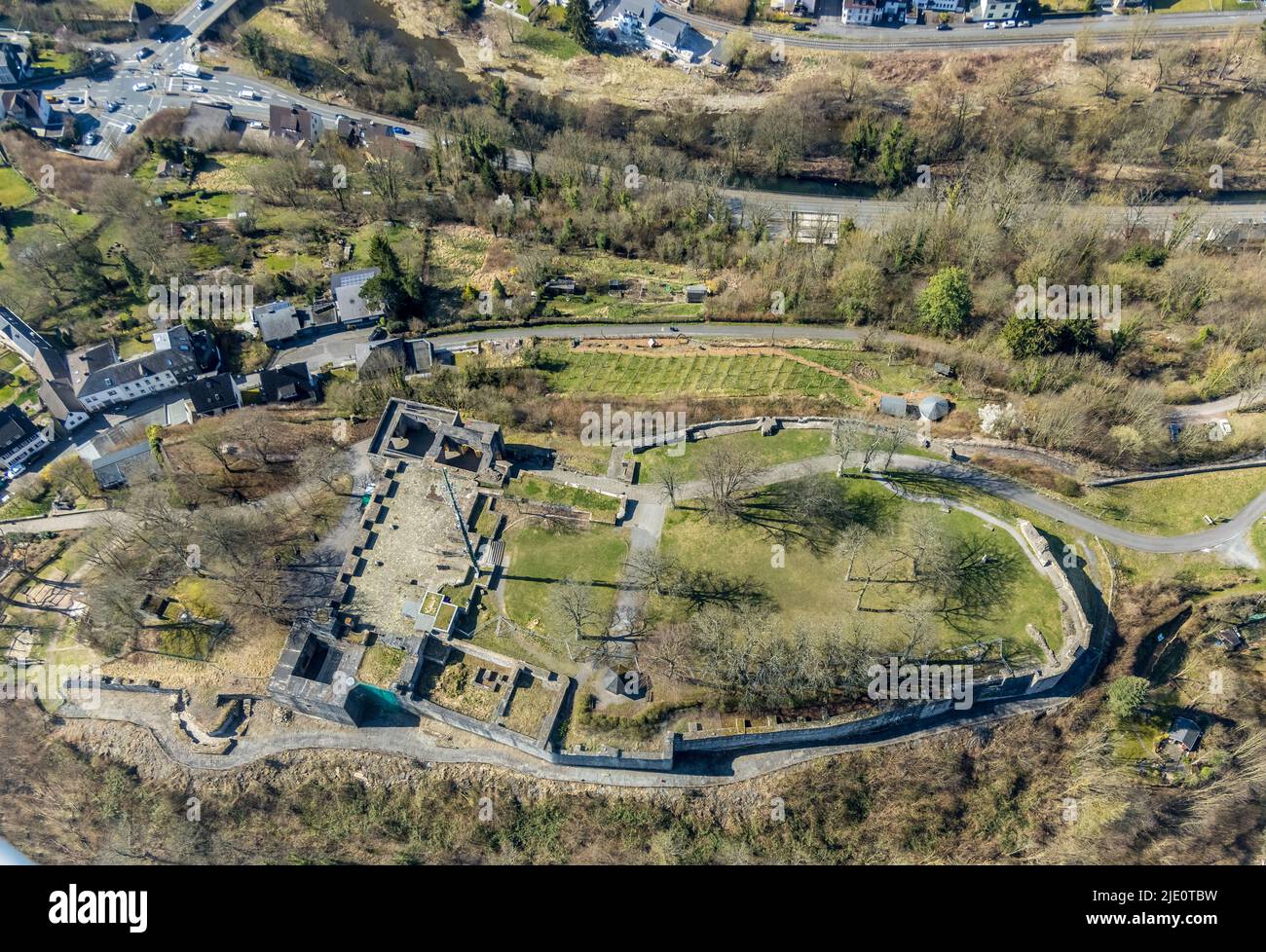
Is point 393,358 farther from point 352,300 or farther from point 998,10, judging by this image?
point 998,10

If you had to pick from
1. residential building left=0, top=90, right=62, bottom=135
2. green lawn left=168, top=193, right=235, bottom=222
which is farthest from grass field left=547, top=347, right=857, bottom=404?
residential building left=0, top=90, right=62, bottom=135

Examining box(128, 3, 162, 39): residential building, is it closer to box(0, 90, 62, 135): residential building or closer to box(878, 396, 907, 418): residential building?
box(0, 90, 62, 135): residential building

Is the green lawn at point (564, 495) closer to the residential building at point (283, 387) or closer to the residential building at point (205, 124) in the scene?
the residential building at point (283, 387)

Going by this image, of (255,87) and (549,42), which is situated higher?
(549,42)

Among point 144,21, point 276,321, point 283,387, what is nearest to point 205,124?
point 144,21

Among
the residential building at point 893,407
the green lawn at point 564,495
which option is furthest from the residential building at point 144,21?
the residential building at point 893,407
